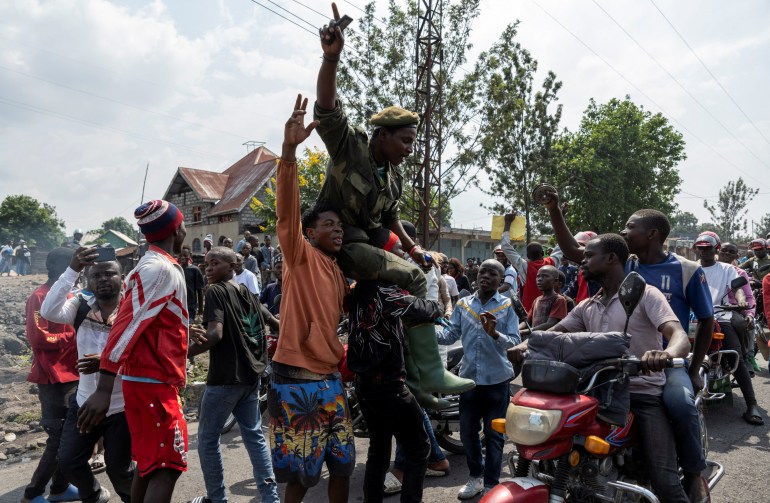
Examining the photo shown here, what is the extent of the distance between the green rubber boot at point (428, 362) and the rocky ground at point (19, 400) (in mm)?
4950

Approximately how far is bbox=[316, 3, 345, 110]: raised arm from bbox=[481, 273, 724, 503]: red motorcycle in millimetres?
1627

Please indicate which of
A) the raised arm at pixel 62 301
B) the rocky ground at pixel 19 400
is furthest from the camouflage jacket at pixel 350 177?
the rocky ground at pixel 19 400

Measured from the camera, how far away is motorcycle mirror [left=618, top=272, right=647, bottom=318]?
2750 millimetres

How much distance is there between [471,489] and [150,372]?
272cm

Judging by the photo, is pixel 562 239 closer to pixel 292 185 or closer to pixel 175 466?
pixel 292 185

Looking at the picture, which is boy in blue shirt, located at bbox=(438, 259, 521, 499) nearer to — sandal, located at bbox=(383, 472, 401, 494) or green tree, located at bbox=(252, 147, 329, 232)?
sandal, located at bbox=(383, 472, 401, 494)

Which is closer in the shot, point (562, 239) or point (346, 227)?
point (346, 227)

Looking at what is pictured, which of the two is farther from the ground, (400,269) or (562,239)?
(562,239)

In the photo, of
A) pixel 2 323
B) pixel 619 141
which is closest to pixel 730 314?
pixel 2 323

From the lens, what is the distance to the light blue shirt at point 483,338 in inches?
177

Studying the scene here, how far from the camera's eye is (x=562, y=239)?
4.31 meters

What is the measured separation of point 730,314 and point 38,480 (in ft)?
24.1

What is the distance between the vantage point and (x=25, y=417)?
6.95 meters

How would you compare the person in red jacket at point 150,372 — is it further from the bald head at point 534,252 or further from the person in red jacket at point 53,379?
the bald head at point 534,252
